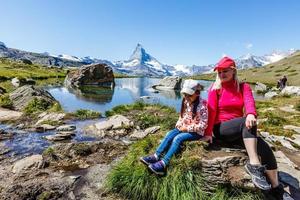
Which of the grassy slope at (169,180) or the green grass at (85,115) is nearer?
the grassy slope at (169,180)

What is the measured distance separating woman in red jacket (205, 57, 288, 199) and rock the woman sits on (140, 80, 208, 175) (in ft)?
0.96

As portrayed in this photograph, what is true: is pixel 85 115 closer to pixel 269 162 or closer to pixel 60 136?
pixel 60 136

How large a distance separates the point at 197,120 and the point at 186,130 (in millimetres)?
443

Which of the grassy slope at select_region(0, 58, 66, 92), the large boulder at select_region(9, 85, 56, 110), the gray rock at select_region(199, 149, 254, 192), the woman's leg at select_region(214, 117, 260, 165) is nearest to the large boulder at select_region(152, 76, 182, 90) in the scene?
the grassy slope at select_region(0, 58, 66, 92)

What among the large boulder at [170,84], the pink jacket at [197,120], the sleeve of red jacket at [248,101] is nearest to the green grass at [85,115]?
the pink jacket at [197,120]

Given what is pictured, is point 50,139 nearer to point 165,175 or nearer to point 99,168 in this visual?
point 99,168

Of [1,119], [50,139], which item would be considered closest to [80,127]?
[50,139]

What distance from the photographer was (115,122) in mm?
20594

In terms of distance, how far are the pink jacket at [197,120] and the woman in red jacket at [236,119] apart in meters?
0.20

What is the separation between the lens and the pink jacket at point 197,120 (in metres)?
8.98

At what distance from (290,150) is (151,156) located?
914 centimetres

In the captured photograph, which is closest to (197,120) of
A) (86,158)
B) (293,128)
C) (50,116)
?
(86,158)

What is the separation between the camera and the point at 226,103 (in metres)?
9.13

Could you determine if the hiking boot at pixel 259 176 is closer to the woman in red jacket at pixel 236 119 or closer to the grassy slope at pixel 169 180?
the woman in red jacket at pixel 236 119
